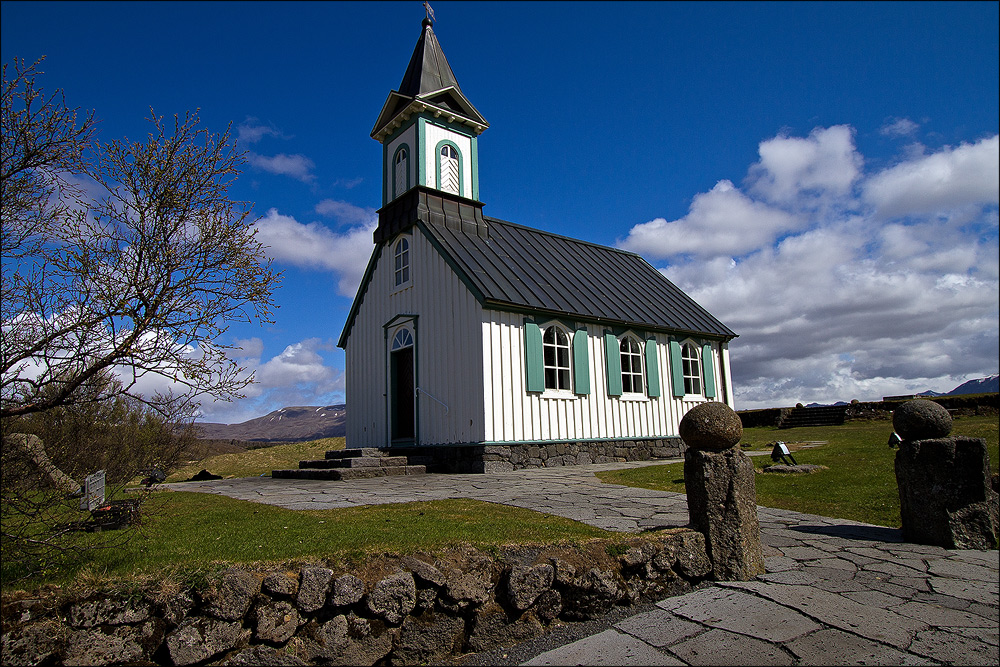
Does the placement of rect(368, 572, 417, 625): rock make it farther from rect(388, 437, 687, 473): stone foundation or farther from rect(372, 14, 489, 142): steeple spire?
rect(372, 14, 489, 142): steeple spire

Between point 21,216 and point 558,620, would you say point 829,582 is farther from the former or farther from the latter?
point 21,216

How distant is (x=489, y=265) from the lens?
1466cm

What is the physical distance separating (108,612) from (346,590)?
1283 mm

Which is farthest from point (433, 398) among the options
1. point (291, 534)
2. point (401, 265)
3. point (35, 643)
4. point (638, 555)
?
point (35, 643)

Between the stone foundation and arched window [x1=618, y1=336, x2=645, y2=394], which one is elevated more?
arched window [x1=618, y1=336, x2=645, y2=394]

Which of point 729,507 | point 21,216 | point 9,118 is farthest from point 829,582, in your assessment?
point 9,118

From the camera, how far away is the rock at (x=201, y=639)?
3.36 meters

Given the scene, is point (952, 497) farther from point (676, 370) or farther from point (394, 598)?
point (676, 370)

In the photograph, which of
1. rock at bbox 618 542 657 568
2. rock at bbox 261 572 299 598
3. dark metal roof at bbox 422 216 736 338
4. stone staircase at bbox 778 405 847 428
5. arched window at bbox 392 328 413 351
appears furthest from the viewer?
stone staircase at bbox 778 405 847 428

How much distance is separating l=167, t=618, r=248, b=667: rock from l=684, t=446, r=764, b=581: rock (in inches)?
145

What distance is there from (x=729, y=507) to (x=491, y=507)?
2731 millimetres

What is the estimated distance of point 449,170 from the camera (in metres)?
16.5

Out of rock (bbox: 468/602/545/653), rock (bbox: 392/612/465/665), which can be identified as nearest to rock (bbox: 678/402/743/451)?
rock (bbox: 468/602/545/653)

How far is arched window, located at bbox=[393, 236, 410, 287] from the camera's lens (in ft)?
51.3
